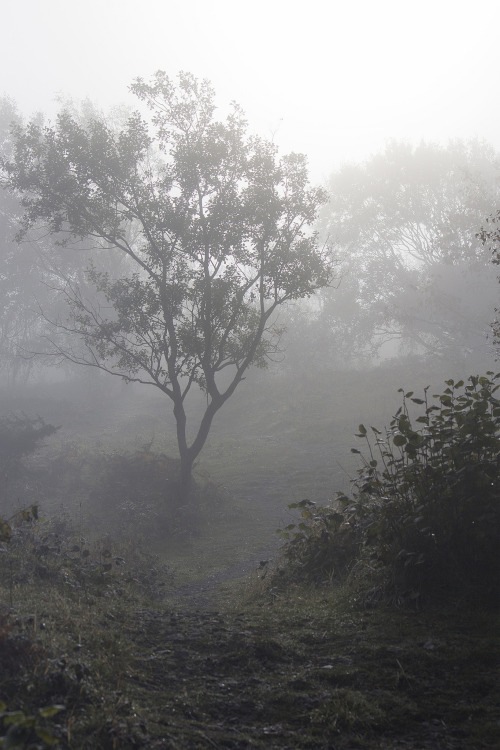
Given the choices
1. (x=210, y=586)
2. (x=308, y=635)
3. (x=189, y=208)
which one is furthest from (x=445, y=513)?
(x=189, y=208)

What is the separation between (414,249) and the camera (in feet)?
126

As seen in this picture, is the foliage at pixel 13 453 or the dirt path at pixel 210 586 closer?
the dirt path at pixel 210 586

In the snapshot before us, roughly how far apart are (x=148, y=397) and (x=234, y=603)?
33798mm

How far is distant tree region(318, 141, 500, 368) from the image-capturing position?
31.7 metres

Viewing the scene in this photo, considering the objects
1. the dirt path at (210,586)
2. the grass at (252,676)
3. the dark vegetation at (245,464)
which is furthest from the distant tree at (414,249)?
the grass at (252,676)

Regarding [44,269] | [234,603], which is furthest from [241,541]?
[44,269]

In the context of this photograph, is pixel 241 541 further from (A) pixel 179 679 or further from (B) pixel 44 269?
(B) pixel 44 269

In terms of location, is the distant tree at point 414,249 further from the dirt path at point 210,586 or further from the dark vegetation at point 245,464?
the dirt path at point 210,586

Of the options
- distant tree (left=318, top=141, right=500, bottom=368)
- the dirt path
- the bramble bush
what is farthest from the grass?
distant tree (left=318, top=141, right=500, bottom=368)

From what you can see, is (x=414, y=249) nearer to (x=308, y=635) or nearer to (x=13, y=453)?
(x=13, y=453)

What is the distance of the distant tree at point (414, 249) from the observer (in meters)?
31.7

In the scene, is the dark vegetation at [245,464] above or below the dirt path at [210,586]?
above

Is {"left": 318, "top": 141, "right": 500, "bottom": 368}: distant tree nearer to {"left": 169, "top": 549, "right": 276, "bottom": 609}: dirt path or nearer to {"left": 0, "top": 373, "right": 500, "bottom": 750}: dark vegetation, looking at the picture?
{"left": 169, "top": 549, "right": 276, "bottom": 609}: dirt path

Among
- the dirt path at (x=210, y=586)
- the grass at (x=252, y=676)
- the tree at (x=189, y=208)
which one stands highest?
the tree at (x=189, y=208)
